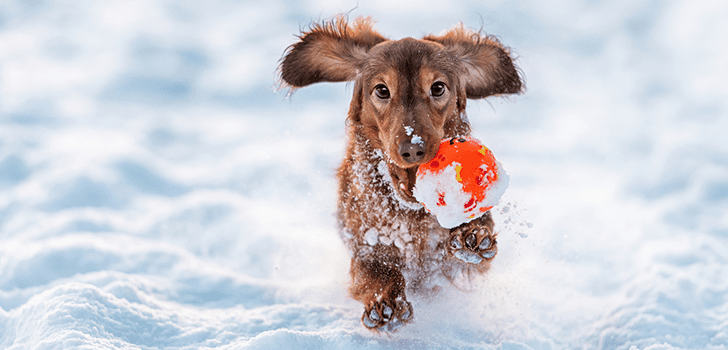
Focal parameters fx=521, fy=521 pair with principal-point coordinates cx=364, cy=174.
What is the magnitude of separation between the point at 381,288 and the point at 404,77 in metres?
1.16

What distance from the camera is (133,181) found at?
5016 mm

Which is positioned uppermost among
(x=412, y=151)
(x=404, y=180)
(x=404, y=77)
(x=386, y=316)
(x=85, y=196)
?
(x=85, y=196)

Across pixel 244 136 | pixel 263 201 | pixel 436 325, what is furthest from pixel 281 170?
pixel 436 325

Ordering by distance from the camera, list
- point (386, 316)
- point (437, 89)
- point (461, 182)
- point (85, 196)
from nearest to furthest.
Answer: point (461, 182), point (386, 316), point (437, 89), point (85, 196)

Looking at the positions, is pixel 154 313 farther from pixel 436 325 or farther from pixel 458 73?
pixel 458 73

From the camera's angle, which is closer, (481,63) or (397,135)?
(397,135)

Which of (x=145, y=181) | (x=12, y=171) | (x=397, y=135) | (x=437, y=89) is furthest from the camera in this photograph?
(x=145, y=181)

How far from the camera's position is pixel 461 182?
2371 millimetres

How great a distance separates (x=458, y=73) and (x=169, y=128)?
4094 millimetres

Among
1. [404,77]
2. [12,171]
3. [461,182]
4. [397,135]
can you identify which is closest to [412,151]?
[397,135]

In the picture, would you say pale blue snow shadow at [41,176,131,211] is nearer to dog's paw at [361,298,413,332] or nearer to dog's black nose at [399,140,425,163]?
dog's paw at [361,298,413,332]

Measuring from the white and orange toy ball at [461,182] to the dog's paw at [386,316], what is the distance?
0.61 metres

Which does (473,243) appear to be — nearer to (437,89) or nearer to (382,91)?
(437,89)

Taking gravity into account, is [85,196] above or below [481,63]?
below
